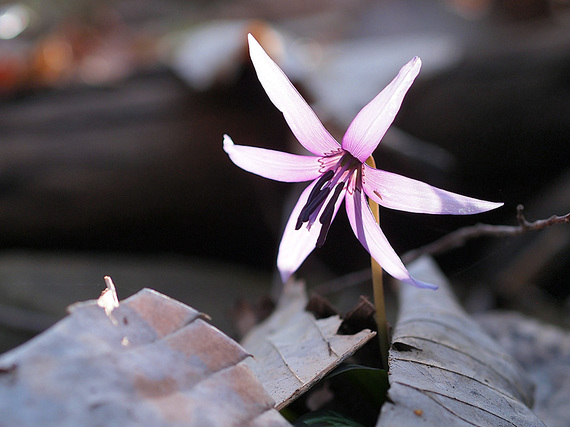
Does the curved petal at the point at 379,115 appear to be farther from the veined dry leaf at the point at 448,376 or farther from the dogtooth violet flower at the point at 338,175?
the veined dry leaf at the point at 448,376

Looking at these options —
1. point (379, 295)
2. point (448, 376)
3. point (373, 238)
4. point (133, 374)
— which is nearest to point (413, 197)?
point (373, 238)

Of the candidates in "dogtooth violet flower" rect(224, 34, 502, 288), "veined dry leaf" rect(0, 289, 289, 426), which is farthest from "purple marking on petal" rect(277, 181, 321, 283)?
"veined dry leaf" rect(0, 289, 289, 426)

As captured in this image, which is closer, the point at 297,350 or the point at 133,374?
the point at 133,374

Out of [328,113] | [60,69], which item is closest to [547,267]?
[328,113]

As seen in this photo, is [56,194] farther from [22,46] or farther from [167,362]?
[167,362]

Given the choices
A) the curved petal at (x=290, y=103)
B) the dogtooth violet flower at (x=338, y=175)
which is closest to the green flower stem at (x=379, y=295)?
the dogtooth violet flower at (x=338, y=175)

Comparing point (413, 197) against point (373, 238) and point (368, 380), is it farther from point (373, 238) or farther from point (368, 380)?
point (368, 380)
